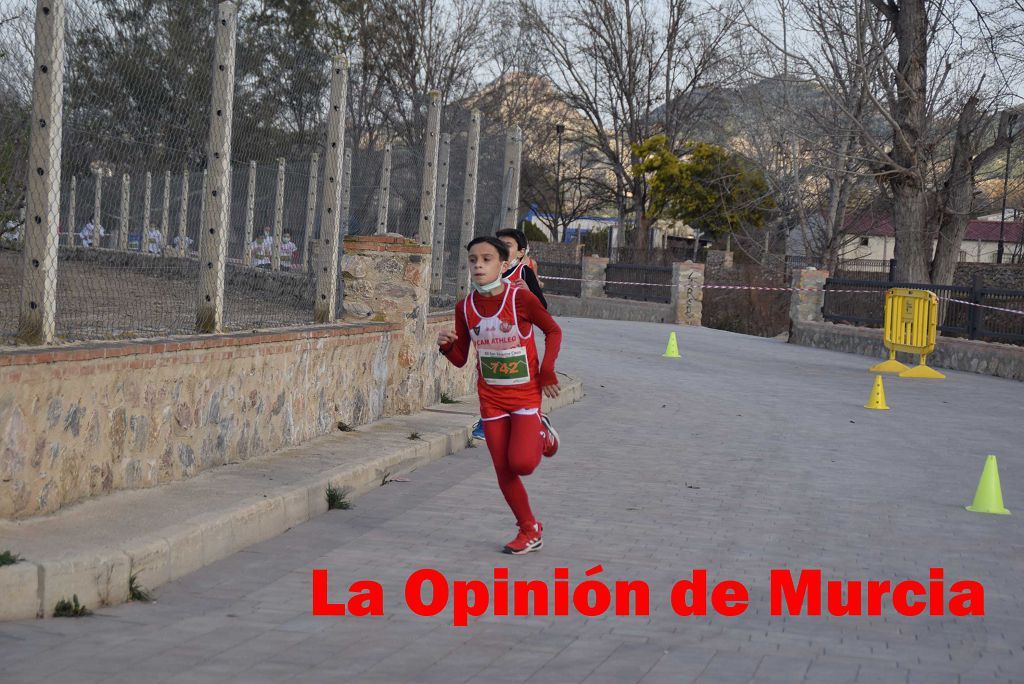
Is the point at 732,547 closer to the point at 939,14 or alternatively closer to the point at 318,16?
the point at 939,14

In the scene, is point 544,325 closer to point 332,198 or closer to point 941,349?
point 332,198

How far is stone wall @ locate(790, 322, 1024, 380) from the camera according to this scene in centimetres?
2289

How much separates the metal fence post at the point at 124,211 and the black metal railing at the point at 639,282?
30336mm

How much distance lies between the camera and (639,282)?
134 ft

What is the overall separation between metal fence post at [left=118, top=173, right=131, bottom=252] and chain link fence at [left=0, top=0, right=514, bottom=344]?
0.07 ft

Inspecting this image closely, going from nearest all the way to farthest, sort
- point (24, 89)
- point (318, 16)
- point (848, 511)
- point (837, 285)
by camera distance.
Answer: point (24, 89) → point (848, 511) → point (837, 285) → point (318, 16)

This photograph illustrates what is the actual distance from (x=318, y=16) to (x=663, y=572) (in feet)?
131

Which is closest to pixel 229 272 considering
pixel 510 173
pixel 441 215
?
pixel 441 215

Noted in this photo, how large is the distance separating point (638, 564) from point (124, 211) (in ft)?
15.0

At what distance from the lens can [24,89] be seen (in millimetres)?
7246

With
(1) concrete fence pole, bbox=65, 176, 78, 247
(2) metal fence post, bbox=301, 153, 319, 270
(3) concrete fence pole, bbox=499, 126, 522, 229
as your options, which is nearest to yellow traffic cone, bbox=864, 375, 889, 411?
(3) concrete fence pole, bbox=499, 126, 522, 229

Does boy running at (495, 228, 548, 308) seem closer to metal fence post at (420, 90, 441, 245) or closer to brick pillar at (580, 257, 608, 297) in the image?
metal fence post at (420, 90, 441, 245)

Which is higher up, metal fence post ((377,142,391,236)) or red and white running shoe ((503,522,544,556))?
metal fence post ((377,142,391,236))

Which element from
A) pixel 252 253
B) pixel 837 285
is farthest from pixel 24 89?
pixel 837 285
